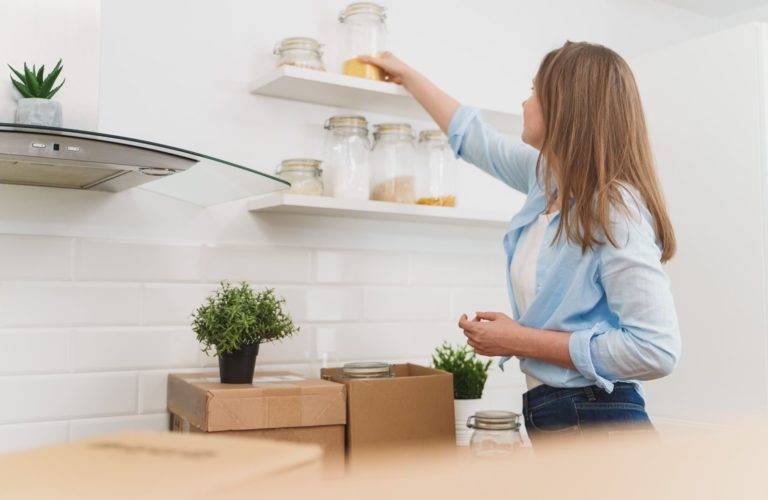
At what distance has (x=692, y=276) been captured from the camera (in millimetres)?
2135

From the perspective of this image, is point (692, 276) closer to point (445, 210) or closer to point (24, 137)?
point (445, 210)

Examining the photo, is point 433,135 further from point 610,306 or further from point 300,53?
point 610,306

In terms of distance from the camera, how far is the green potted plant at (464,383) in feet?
6.61

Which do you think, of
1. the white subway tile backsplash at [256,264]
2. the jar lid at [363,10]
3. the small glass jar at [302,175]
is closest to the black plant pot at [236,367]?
the white subway tile backsplash at [256,264]

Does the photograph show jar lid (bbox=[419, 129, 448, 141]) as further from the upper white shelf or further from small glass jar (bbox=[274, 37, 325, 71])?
small glass jar (bbox=[274, 37, 325, 71])

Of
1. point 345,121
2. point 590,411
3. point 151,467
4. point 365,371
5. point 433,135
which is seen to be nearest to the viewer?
point 151,467

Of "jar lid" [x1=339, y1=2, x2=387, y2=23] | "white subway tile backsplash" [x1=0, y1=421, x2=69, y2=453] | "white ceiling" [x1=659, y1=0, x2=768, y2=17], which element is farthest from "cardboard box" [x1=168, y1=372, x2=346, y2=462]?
"white ceiling" [x1=659, y1=0, x2=768, y2=17]

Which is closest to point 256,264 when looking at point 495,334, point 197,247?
point 197,247

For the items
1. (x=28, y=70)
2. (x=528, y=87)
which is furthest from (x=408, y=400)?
(x=528, y=87)

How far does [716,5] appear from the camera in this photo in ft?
9.81

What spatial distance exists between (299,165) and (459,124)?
0.41 metres

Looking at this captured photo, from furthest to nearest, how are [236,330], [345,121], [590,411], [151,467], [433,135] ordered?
[433,135]
[345,121]
[236,330]
[590,411]
[151,467]

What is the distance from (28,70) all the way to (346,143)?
0.77 m

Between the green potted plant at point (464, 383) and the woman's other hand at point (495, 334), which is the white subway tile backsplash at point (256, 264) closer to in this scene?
the green potted plant at point (464, 383)
